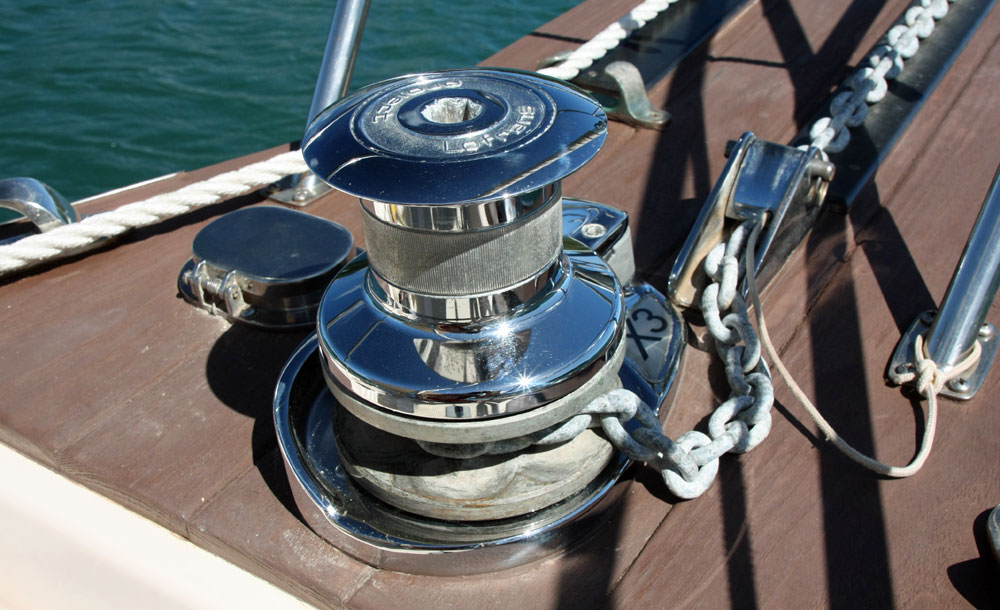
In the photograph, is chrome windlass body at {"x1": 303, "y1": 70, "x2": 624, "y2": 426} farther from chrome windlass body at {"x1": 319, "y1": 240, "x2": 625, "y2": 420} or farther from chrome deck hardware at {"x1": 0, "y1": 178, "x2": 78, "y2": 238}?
chrome deck hardware at {"x1": 0, "y1": 178, "x2": 78, "y2": 238}

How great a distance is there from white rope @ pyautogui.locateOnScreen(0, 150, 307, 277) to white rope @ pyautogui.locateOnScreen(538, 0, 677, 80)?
0.59m

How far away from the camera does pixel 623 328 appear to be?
0.91m

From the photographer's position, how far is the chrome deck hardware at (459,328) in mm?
771

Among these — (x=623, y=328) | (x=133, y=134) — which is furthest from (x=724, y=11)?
(x=133, y=134)

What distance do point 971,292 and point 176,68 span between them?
4.60m

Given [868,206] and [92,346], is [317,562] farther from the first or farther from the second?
[868,206]

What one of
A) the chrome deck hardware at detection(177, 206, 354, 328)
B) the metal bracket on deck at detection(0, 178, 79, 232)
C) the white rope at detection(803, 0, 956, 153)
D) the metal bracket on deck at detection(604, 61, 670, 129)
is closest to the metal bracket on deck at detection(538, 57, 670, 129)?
the metal bracket on deck at detection(604, 61, 670, 129)

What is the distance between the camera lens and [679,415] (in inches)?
43.9

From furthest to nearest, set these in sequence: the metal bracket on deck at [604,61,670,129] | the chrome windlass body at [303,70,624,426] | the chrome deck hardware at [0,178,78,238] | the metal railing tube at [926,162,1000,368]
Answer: the metal bracket on deck at [604,61,670,129], the chrome deck hardware at [0,178,78,238], the metal railing tube at [926,162,1000,368], the chrome windlass body at [303,70,624,426]

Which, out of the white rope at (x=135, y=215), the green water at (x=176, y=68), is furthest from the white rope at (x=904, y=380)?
the green water at (x=176, y=68)

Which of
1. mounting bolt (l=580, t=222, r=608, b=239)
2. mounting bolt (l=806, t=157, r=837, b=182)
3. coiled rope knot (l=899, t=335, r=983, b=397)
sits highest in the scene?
mounting bolt (l=580, t=222, r=608, b=239)

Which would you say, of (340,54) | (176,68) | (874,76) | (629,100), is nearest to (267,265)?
(340,54)

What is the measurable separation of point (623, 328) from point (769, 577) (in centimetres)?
31

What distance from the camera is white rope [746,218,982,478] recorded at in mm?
1006
